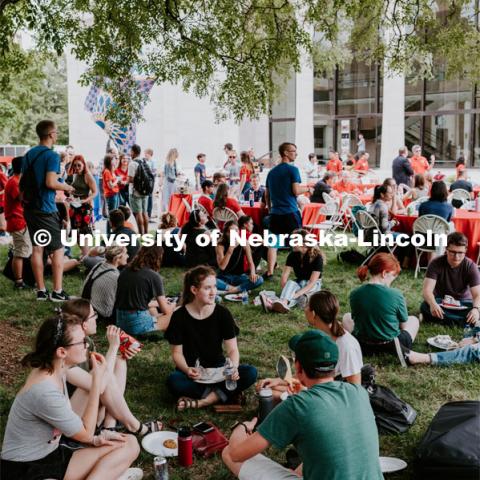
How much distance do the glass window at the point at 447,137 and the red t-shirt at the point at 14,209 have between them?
21263mm

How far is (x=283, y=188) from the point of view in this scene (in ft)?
28.7

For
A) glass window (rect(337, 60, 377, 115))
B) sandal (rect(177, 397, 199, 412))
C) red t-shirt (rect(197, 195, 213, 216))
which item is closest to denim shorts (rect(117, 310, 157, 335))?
sandal (rect(177, 397, 199, 412))

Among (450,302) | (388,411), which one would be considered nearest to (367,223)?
(450,302)

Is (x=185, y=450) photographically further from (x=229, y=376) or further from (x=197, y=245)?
(x=197, y=245)

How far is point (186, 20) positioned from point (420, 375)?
5.29 m

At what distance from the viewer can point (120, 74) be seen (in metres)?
7.69

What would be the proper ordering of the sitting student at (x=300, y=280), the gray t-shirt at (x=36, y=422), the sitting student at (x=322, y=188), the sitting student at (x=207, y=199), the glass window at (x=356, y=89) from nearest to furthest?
the gray t-shirt at (x=36, y=422)
the sitting student at (x=300, y=280)
the sitting student at (x=207, y=199)
the sitting student at (x=322, y=188)
the glass window at (x=356, y=89)

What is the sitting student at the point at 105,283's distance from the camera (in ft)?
21.3

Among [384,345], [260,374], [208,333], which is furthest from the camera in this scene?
[384,345]

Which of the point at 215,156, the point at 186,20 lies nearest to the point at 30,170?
the point at 186,20

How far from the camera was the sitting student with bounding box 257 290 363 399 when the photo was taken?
413cm

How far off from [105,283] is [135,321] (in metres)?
0.65

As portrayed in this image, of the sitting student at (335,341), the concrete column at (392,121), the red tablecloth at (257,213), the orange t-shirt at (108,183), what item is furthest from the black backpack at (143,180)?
the concrete column at (392,121)

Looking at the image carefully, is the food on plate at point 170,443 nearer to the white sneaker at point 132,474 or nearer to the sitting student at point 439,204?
the white sneaker at point 132,474
